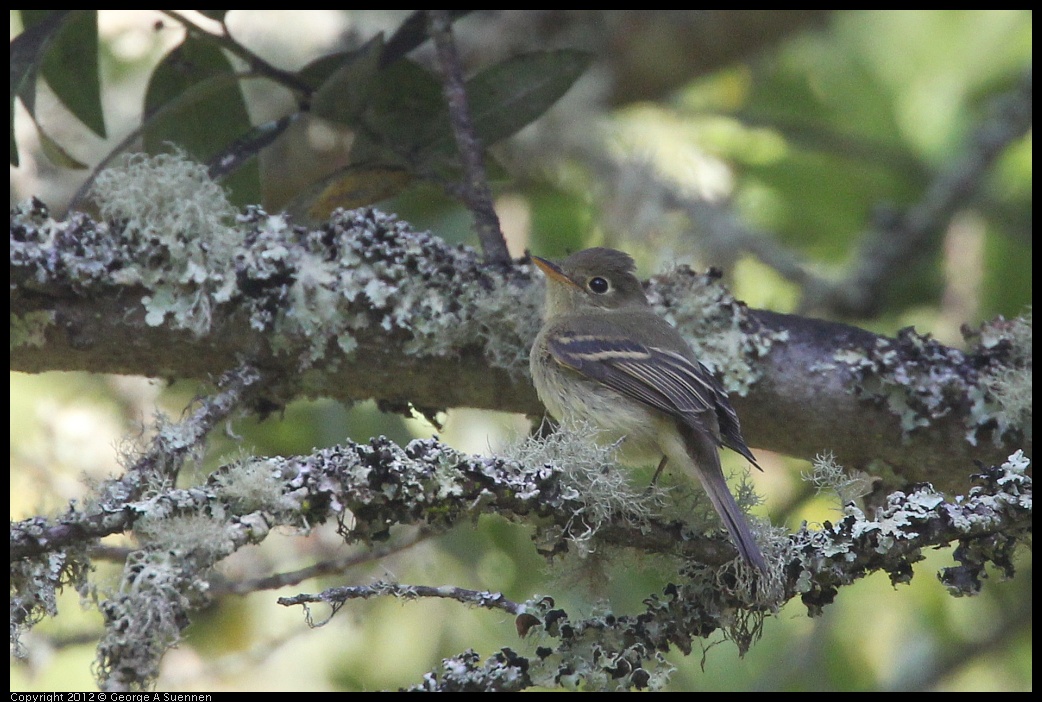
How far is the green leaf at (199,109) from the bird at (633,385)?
1154mm

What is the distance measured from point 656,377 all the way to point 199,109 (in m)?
1.97

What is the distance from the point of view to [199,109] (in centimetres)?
402

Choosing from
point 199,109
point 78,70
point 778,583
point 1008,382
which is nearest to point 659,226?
point 1008,382

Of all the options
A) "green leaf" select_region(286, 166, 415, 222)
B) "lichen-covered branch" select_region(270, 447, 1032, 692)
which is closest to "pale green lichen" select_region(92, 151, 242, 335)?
"green leaf" select_region(286, 166, 415, 222)

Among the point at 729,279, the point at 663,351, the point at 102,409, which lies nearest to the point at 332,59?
the point at 663,351

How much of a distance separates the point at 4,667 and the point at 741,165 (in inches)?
199

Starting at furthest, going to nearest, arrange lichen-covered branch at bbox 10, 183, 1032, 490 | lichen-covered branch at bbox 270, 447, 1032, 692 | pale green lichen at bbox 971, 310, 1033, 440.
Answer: pale green lichen at bbox 971, 310, 1033, 440
lichen-covered branch at bbox 10, 183, 1032, 490
lichen-covered branch at bbox 270, 447, 1032, 692

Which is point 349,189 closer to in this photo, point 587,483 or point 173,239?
point 173,239

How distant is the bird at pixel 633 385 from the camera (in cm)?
345

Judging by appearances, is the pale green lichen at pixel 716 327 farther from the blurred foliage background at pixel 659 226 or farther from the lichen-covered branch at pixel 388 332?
the blurred foliage background at pixel 659 226

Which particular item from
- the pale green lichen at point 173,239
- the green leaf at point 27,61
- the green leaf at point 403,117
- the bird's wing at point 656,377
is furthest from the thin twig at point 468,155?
the green leaf at point 27,61

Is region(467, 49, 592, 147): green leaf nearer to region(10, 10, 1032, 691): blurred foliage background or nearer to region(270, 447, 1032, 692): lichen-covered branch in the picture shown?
region(10, 10, 1032, 691): blurred foliage background

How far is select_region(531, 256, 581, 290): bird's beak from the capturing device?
385cm

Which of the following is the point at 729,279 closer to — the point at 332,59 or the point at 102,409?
the point at 332,59
